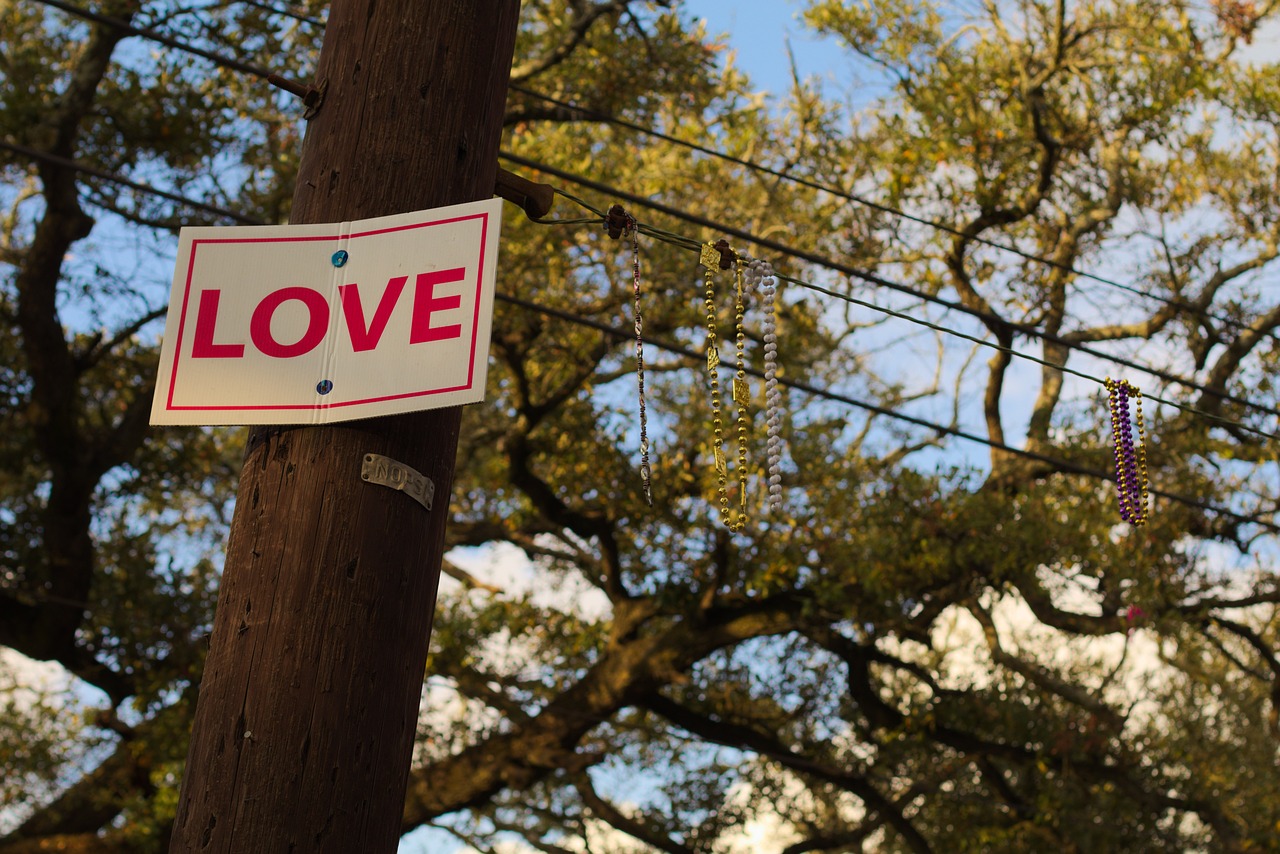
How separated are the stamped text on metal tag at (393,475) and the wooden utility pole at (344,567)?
0.7 inches

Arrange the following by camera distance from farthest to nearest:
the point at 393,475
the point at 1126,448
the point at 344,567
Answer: the point at 1126,448
the point at 393,475
the point at 344,567

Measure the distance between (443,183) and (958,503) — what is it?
8467 mm

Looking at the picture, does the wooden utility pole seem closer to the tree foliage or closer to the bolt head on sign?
the bolt head on sign

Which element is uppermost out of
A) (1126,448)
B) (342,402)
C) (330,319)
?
(1126,448)

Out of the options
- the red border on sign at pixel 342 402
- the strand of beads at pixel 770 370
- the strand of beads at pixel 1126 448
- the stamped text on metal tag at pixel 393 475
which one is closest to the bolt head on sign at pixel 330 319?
the red border on sign at pixel 342 402

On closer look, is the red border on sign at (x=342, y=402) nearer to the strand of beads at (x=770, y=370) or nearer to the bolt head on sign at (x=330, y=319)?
the bolt head on sign at (x=330, y=319)

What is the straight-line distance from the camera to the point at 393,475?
10.1 feet

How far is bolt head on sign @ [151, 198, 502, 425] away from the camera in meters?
3.07

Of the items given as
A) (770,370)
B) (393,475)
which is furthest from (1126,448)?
(393,475)

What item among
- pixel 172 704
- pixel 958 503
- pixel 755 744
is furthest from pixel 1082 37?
pixel 172 704

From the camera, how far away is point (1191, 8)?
12.9 m

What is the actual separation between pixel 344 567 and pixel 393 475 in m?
0.24

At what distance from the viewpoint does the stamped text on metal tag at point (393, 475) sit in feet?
10.0

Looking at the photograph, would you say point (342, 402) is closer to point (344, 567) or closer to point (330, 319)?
point (330, 319)
